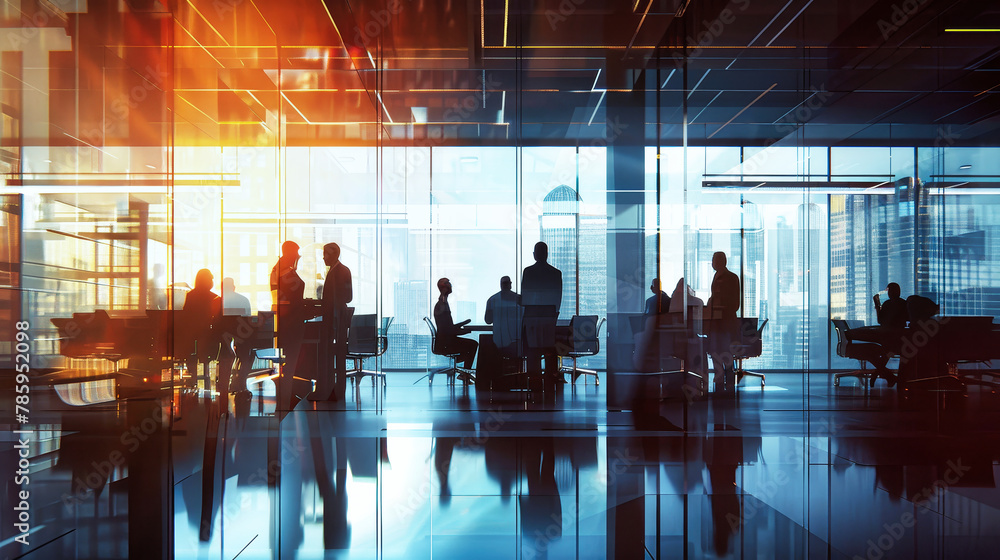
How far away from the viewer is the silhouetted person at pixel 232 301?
6.40 meters

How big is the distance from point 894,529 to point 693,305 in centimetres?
358

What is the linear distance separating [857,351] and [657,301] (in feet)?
7.34

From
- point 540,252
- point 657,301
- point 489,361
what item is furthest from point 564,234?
point 489,361

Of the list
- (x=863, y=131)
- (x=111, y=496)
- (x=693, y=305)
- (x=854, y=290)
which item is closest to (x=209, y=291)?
(x=111, y=496)

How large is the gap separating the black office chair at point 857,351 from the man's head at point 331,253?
19.3ft

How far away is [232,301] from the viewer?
6441 mm

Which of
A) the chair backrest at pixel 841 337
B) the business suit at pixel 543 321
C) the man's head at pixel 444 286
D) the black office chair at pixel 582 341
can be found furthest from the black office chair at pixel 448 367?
the chair backrest at pixel 841 337

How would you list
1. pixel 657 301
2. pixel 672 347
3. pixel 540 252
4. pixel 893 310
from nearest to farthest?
1. pixel 893 310
2. pixel 540 252
3. pixel 657 301
4. pixel 672 347

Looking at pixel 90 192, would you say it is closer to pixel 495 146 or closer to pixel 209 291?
pixel 209 291

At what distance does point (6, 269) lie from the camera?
22.7ft

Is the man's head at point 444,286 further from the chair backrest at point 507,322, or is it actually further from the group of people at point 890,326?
the group of people at point 890,326

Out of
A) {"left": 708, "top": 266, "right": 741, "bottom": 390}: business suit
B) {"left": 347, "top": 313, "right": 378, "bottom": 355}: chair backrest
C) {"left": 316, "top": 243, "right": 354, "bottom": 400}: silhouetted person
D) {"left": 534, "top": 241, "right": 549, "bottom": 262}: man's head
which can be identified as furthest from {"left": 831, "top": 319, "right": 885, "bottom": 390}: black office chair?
{"left": 316, "top": 243, "right": 354, "bottom": 400}: silhouetted person

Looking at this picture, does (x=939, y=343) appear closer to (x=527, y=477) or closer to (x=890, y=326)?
(x=890, y=326)

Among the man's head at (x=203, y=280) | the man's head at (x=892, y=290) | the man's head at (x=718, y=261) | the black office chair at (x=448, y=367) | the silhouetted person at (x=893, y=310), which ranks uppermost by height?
the man's head at (x=718, y=261)
